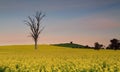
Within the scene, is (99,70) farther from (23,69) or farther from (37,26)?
(37,26)

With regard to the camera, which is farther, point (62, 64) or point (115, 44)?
point (115, 44)

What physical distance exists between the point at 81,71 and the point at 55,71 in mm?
1049

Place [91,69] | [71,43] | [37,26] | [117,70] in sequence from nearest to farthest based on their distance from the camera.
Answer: [117,70] < [91,69] < [37,26] < [71,43]

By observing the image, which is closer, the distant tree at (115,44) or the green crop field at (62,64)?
the green crop field at (62,64)

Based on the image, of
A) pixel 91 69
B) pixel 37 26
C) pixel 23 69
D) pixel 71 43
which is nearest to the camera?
pixel 91 69

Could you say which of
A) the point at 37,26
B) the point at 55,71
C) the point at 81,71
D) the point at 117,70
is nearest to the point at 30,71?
the point at 55,71

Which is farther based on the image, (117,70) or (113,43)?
(113,43)

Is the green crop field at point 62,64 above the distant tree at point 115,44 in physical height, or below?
below

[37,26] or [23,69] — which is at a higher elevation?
[37,26]

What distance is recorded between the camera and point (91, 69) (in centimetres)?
1387

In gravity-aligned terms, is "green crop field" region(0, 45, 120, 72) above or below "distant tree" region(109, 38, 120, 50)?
below

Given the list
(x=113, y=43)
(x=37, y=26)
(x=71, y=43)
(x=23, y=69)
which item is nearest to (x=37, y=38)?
(x=37, y=26)

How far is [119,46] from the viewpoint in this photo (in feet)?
257

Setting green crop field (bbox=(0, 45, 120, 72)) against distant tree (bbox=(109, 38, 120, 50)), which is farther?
distant tree (bbox=(109, 38, 120, 50))
